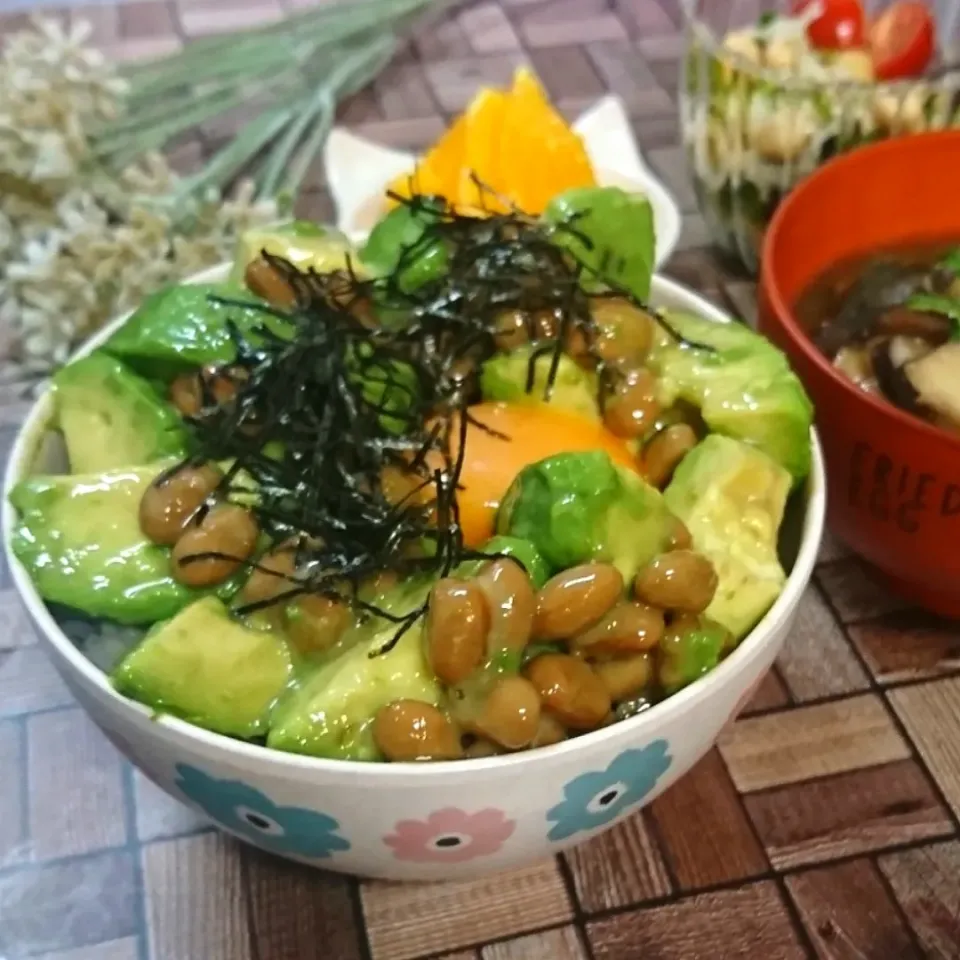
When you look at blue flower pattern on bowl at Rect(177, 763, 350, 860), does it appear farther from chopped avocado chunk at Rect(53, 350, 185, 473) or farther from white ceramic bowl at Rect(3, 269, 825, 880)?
chopped avocado chunk at Rect(53, 350, 185, 473)

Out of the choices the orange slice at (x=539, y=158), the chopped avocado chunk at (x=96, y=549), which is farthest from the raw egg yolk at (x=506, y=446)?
the orange slice at (x=539, y=158)

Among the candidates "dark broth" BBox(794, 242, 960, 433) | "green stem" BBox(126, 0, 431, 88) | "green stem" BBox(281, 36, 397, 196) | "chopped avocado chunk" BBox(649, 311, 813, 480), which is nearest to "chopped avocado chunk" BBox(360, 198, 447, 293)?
"chopped avocado chunk" BBox(649, 311, 813, 480)

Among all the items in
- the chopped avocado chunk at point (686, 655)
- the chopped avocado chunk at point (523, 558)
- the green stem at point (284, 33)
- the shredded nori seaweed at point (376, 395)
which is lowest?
the green stem at point (284, 33)

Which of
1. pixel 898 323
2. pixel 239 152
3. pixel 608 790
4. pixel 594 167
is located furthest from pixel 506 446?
pixel 239 152

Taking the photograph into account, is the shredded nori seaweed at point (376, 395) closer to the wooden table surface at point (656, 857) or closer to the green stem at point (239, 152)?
the wooden table surface at point (656, 857)

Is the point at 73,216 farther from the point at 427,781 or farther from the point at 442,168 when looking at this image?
the point at 427,781

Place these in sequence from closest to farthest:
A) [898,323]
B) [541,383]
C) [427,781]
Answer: [427,781], [541,383], [898,323]
